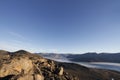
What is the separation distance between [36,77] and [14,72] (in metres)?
6.69

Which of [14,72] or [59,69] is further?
[59,69]

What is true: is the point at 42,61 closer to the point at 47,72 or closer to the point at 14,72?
the point at 47,72

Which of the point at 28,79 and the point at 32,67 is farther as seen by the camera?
the point at 32,67

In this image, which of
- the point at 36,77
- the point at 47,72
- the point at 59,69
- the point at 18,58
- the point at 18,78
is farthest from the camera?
the point at 59,69

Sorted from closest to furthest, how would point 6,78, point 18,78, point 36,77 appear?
point 18,78
point 6,78
point 36,77

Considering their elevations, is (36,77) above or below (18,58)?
below

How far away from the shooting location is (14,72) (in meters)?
45.4

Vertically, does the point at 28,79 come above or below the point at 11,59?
below

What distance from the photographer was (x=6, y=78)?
40.8 meters

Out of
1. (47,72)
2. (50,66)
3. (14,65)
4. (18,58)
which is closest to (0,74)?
(14,65)

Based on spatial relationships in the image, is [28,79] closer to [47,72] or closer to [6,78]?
[6,78]

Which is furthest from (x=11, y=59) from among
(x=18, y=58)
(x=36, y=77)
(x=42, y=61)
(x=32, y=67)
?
(x=42, y=61)

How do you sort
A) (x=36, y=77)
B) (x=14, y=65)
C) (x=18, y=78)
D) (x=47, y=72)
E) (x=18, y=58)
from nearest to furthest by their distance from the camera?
(x=18, y=78), (x=36, y=77), (x=14, y=65), (x=18, y=58), (x=47, y=72)

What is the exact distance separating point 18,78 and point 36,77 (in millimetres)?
6450
